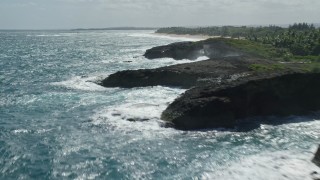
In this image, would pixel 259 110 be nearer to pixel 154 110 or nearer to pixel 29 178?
pixel 154 110

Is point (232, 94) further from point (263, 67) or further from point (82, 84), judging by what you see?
point (82, 84)

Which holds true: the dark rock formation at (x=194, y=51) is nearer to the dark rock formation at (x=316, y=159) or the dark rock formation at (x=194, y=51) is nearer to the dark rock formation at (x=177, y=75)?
the dark rock formation at (x=177, y=75)

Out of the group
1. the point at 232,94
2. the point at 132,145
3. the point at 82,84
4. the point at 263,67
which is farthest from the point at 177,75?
the point at 132,145

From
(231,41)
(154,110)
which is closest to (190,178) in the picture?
(154,110)

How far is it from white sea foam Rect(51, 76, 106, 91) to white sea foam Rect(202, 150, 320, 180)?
46.3 meters

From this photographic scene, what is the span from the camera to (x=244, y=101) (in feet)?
187

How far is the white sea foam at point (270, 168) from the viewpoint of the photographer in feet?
120

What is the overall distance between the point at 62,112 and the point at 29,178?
24.5 m

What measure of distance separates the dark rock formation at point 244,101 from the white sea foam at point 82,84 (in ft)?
96.0

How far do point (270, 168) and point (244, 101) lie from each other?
19585mm

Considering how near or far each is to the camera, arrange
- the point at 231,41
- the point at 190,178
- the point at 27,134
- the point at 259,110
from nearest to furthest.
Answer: the point at 190,178 → the point at 27,134 → the point at 259,110 → the point at 231,41

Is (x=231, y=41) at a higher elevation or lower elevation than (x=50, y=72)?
higher

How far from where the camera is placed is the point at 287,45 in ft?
447

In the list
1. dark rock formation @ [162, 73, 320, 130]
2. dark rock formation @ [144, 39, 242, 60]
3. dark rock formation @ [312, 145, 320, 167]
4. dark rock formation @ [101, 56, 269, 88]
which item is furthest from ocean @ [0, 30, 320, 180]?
dark rock formation @ [144, 39, 242, 60]
